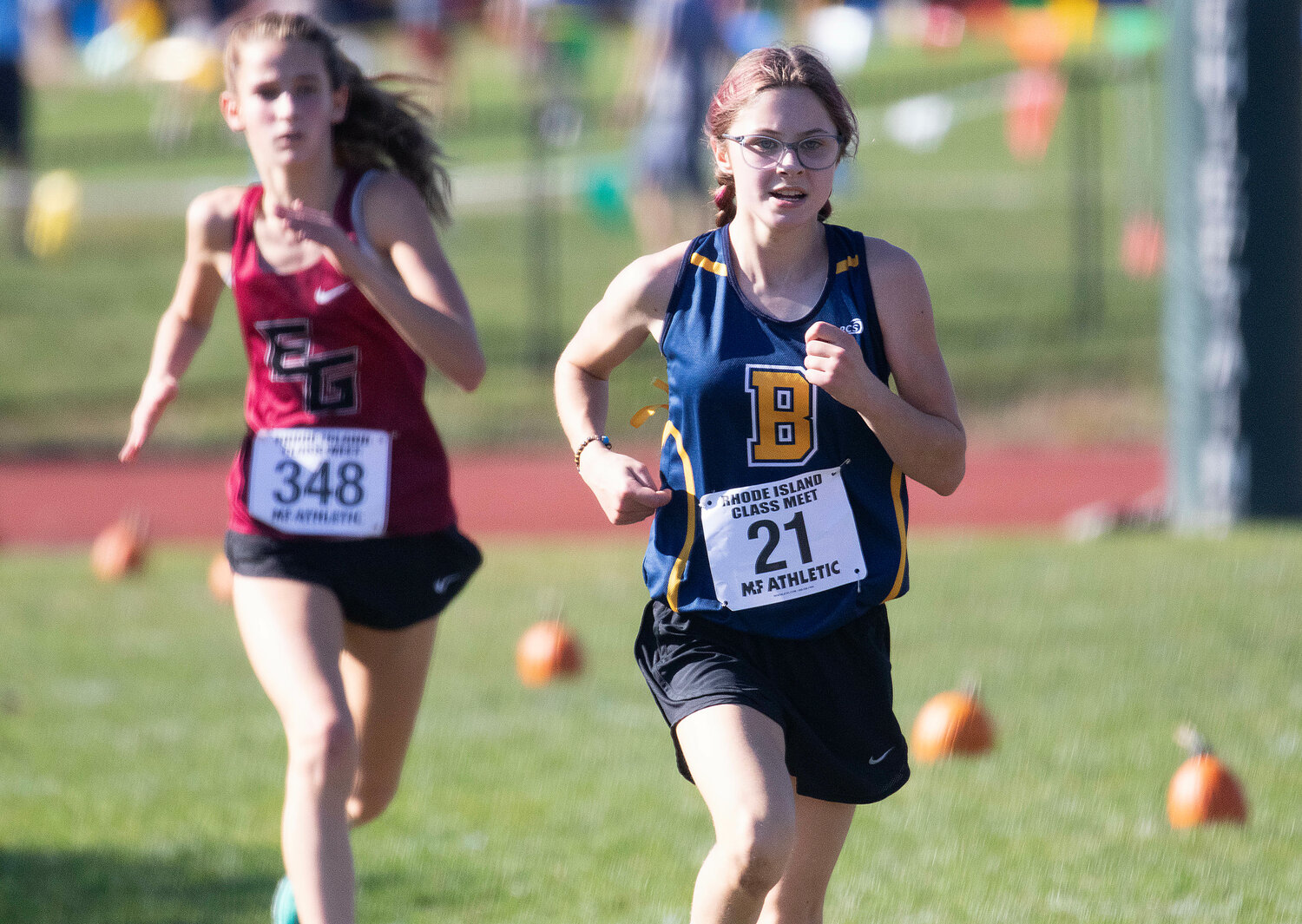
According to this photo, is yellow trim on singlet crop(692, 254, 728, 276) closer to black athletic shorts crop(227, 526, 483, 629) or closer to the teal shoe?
black athletic shorts crop(227, 526, 483, 629)

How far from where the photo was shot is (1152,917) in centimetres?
430

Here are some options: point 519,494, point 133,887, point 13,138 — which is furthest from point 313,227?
point 13,138

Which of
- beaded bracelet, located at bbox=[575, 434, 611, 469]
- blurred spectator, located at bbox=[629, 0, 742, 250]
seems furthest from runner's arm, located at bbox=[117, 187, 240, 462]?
blurred spectator, located at bbox=[629, 0, 742, 250]

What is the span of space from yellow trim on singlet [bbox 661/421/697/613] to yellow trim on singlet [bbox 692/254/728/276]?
1.01ft

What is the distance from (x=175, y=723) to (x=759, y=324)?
4.05m

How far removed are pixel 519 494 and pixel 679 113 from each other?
15.8 ft

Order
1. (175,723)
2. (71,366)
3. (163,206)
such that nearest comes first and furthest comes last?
(175,723) → (71,366) → (163,206)

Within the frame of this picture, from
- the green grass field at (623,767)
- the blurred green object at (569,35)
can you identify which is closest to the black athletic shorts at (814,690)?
the green grass field at (623,767)

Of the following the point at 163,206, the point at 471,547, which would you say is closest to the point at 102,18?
the point at 163,206

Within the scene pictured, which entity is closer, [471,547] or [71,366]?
[471,547]

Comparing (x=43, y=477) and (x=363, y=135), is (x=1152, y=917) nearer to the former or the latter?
(x=363, y=135)

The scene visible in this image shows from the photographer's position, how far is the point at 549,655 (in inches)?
273

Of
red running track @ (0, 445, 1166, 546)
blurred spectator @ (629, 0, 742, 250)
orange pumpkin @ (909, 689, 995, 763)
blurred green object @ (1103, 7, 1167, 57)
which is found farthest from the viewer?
blurred green object @ (1103, 7, 1167, 57)

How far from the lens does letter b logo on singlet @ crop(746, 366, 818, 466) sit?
10.6 feet
